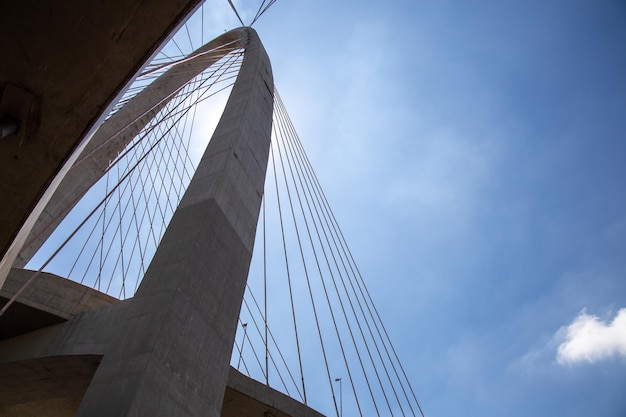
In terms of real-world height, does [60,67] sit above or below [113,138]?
below

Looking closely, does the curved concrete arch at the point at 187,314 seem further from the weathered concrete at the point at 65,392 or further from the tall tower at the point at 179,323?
the weathered concrete at the point at 65,392

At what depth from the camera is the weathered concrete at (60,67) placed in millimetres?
2613

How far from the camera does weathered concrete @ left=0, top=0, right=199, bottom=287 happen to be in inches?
103

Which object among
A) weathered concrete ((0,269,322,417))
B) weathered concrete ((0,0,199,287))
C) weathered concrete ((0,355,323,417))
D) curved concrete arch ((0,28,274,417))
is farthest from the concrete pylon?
weathered concrete ((0,0,199,287))

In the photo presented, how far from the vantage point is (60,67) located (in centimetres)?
282

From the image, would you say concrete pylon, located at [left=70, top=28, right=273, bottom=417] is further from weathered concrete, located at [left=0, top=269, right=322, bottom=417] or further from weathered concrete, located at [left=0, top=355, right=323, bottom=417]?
weathered concrete, located at [left=0, top=355, right=323, bottom=417]

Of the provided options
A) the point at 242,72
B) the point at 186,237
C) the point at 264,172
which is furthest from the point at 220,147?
the point at 242,72

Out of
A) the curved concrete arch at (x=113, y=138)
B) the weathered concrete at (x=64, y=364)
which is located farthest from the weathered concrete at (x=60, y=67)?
the curved concrete arch at (x=113, y=138)

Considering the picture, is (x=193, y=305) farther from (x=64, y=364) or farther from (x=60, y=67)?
(x=60, y=67)

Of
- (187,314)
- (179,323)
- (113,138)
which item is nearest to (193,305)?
(187,314)

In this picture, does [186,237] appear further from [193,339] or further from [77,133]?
[77,133]

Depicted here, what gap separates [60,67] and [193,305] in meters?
2.94

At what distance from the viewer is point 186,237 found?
5.34 meters

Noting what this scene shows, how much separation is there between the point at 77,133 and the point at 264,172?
5.08 metres
